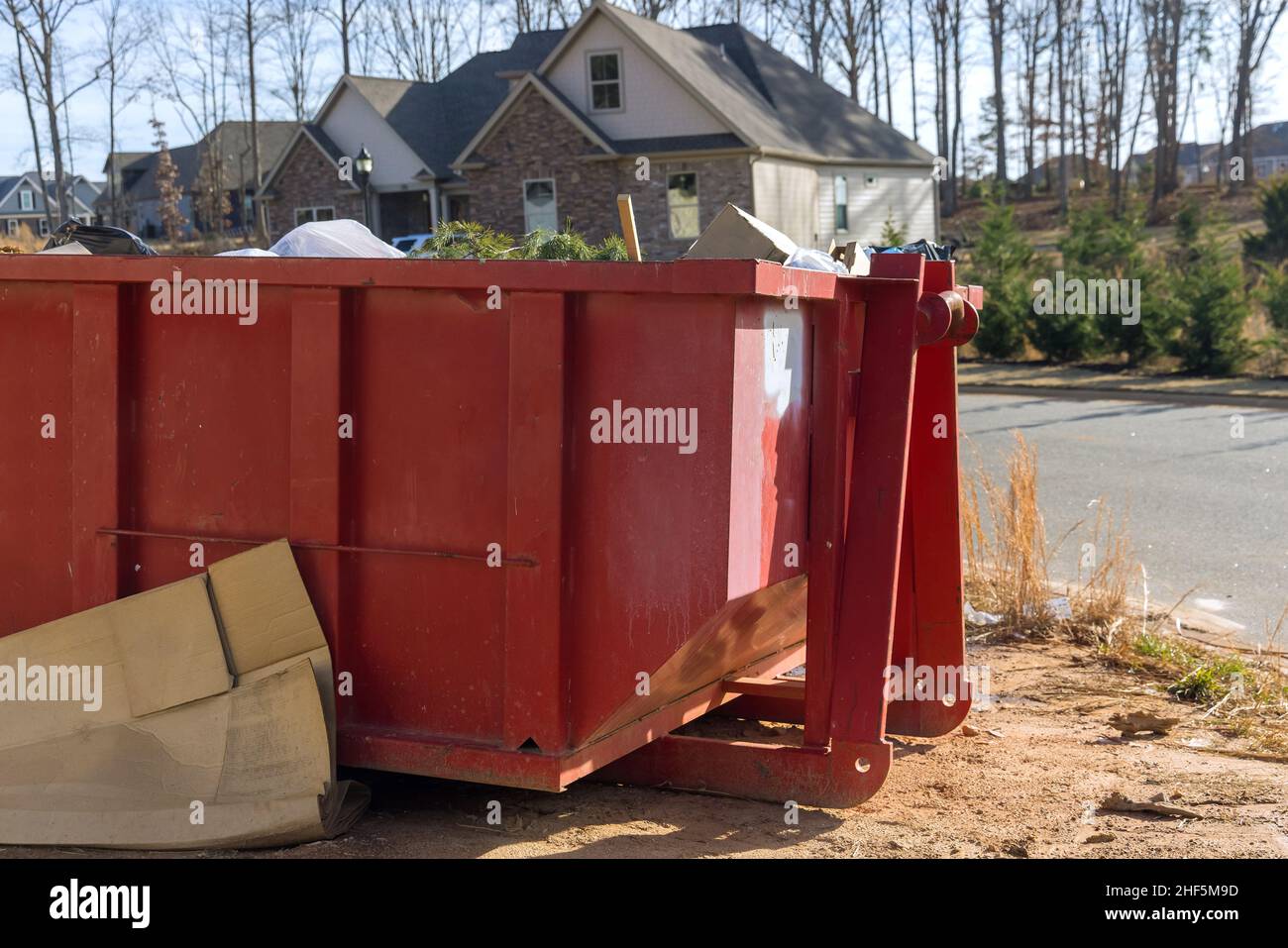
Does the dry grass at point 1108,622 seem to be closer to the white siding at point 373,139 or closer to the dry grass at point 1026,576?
the dry grass at point 1026,576

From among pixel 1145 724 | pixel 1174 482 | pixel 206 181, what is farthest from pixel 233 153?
pixel 1145 724

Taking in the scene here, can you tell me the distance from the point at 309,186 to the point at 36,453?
38.2 metres

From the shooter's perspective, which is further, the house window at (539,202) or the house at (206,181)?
the house at (206,181)

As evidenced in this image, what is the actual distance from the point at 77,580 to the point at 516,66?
121 ft

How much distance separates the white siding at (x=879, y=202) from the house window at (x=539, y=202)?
730cm

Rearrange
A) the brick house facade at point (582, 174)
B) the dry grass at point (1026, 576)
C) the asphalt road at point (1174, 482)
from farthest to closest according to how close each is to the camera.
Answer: the brick house facade at point (582, 174) → the asphalt road at point (1174, 482) → the dry grass at point (1026, 576)

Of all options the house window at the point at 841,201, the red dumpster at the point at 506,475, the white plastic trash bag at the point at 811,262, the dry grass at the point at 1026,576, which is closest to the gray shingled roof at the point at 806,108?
the house window at the point at 841,201

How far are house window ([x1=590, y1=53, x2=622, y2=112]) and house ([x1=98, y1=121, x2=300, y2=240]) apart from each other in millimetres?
23252

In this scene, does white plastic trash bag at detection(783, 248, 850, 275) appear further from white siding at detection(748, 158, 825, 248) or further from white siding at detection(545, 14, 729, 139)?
white siding at detection(545, 14, 729, 139)

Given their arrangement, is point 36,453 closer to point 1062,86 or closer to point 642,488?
point 642,488

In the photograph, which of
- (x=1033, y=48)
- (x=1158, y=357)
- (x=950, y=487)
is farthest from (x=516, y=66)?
(x=950, y=487)

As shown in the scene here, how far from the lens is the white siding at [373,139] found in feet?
129
